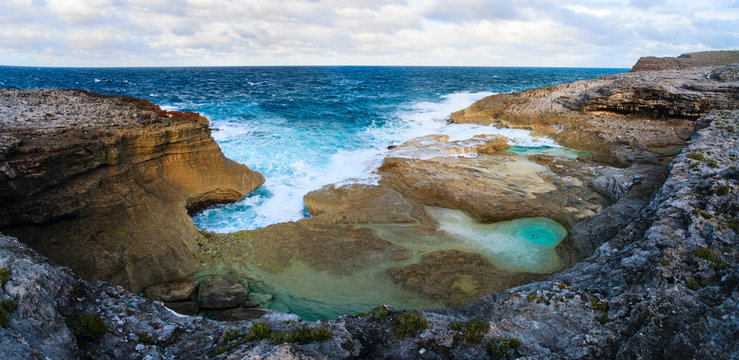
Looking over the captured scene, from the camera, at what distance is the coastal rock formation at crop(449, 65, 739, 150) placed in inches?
971

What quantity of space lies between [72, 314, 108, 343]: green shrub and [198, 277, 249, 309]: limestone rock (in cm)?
428

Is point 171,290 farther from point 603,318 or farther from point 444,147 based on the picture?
point 444,147

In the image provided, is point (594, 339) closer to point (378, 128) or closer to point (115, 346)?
point (115, 346)

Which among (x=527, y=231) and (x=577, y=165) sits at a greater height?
(x=577, y=165)

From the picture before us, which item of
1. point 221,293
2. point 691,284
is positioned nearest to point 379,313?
point 221,293

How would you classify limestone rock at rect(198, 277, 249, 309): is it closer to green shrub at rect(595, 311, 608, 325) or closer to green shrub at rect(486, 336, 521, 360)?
green shrub at rect(486, 336, 521, 360)

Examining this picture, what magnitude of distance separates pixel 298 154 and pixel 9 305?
19.2 m

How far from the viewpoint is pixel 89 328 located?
588 centimetres

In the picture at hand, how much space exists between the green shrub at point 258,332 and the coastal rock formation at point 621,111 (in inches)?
1018

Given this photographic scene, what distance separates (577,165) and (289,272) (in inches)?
680

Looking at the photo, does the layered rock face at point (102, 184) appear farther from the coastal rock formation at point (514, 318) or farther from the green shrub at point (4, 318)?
the green shrub at point (4, 318)

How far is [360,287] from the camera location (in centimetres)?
1094

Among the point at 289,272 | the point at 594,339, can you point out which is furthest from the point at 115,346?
the point at 594,339

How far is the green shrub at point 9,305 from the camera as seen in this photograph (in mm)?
5113
